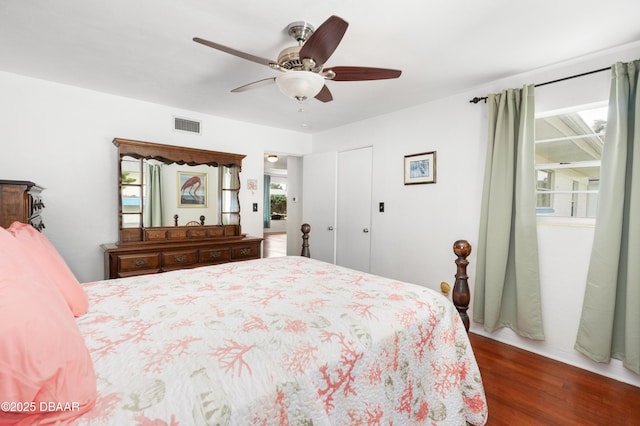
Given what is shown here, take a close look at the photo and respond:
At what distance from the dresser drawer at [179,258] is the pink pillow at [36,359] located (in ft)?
7.58

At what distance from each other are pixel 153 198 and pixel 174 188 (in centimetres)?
24

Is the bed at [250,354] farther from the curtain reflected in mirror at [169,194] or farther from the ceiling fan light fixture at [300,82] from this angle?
the curtain reflected in mirror at [169,194]

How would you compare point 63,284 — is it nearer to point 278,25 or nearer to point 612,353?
point 278,25

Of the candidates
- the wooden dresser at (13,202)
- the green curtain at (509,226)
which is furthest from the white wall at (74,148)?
the green curtain at (509,226)

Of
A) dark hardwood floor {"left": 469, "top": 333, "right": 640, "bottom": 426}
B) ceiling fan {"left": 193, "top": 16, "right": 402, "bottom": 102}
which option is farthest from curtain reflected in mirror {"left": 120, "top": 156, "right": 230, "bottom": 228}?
dark hardwood floor {"left": 469, "top": 333, "right": 640, "bottom": 426}

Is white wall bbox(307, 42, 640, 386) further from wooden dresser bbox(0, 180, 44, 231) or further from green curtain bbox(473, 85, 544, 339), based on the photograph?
wooden dresser bbox(0, 180, 44, 231)

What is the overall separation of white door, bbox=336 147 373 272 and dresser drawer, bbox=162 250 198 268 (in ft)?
6.33

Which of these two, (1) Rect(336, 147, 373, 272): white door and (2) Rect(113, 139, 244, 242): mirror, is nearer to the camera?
(2) Rect(113, 139, 244, 242): mirror

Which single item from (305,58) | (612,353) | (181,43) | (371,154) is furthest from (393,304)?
(371,154)

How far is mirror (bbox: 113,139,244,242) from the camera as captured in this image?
10.1 feet

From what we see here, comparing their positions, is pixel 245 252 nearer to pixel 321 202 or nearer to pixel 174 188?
pixel 174 188

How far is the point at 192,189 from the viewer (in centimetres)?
346

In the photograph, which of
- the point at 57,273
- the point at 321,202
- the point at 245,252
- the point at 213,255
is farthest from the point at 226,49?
the point at 321,202

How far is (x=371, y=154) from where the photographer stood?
151 inches
